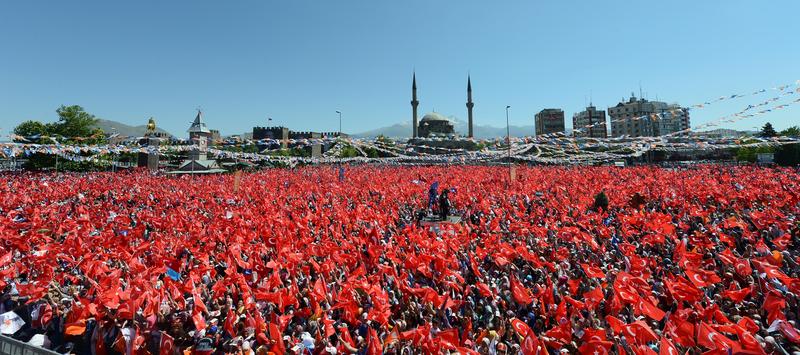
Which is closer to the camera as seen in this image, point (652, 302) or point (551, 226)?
→ point (652, 302)

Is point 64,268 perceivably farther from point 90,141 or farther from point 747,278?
point 90,141

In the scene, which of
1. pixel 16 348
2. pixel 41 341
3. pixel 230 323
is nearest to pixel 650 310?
pixel 230 323

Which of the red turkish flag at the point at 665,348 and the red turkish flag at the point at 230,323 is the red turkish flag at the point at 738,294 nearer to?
the red turkish flag at the point at 665,348

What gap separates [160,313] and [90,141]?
48896 mm

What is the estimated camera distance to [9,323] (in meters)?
4.70

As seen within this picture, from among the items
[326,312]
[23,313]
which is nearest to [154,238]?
[23,313]

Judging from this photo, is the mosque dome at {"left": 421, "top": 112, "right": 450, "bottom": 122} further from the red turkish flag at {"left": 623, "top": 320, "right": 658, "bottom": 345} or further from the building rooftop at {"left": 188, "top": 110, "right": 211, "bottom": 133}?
the red turkish flag at {"left": 623, "top": 320, "right": 658, "bottom": 345}

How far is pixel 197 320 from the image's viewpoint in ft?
13.8

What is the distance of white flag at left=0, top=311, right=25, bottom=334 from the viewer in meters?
4.62

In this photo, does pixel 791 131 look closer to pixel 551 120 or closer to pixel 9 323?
pixel 551 120

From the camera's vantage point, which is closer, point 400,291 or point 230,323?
point 230,323

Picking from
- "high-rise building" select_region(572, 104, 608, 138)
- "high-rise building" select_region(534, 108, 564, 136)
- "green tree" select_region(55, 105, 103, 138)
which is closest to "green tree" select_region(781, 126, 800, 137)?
"high-rise building" select_region(572, 104, 608, 138)

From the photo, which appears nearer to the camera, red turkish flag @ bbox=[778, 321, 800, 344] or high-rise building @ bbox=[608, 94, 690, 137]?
red turkish flag @ bbox=[778, 321, 800, 344]

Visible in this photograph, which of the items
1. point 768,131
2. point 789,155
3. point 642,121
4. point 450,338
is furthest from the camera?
point 642,121
